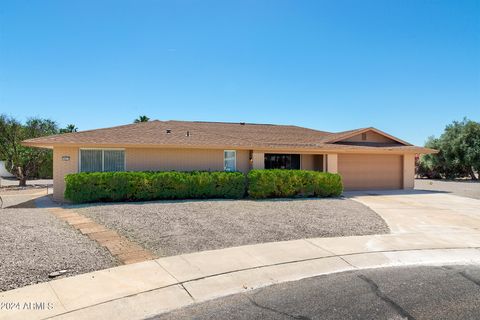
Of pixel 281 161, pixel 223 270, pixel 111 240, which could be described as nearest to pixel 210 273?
pixel 223 270

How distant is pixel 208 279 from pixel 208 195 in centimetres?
931

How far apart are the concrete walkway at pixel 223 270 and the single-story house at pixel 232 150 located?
29.6 ft

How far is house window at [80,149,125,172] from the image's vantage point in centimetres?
1515

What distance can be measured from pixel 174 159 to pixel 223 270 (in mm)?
10790

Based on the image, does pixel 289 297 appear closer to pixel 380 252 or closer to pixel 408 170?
pixel 380 252

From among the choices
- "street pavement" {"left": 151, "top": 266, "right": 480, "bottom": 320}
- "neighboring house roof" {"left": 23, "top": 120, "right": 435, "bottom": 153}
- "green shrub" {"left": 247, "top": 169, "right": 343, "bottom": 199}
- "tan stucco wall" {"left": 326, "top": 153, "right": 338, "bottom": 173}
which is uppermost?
"neighboring house roof" {"left": 23, "top": 120, "right": 435, "bottom": 153}

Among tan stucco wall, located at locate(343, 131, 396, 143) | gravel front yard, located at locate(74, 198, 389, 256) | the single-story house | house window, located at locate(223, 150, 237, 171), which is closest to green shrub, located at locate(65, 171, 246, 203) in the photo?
gravel front yard, located at locate(74, 198, 389, 256)

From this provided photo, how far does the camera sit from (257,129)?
2319cm

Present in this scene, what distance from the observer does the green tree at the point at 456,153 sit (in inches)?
1216

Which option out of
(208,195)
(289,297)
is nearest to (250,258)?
(289,297)

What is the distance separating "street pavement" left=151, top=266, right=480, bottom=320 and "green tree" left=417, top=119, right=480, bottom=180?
94.7 ft

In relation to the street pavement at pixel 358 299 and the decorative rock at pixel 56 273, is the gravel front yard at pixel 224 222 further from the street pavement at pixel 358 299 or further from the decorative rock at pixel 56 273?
the street pavement at pixel 358 299

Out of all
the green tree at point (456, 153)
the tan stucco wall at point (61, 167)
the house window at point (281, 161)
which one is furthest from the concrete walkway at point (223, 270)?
the green tree at point (456, 153)

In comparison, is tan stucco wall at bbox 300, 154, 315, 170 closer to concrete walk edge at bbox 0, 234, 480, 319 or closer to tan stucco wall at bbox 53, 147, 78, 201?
concrete walk edge at bbox 0, 234, 480, 319
